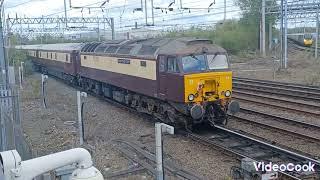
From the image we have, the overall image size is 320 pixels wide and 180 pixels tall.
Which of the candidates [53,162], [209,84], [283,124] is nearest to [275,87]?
[283,124]

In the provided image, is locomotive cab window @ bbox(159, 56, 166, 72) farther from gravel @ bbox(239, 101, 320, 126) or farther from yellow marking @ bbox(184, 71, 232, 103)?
gravel @ bbox(239, 101, 320, 126)

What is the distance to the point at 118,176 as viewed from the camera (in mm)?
9250

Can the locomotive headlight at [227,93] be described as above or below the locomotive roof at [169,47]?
below

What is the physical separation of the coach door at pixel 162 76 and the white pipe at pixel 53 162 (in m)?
8.39

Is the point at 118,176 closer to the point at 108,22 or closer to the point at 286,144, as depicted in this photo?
the point at 286,144

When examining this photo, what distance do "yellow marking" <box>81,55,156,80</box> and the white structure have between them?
358 inches

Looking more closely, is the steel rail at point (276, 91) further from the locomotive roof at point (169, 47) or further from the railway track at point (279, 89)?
the locomotive roof at point (169, 47)

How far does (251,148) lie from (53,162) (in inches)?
287

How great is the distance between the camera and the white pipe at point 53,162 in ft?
15.1

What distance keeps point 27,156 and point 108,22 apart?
39.1m

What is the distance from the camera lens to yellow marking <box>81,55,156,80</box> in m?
14.2

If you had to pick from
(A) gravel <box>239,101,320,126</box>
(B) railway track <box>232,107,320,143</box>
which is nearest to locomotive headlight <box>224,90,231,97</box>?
(B) railway track <box>232,107,320,143</box>

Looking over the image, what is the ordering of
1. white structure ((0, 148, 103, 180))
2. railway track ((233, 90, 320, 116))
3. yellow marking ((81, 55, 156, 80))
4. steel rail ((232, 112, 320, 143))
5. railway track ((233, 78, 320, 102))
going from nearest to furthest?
white structure ((0, 148, 103, 180)), steel rail ((232, 112, 320, 143)), yellow marking ((81, 55, 156, 80)), railway track ((233, 90, 320, 116)), railway track ((233, 78, 320, 102))

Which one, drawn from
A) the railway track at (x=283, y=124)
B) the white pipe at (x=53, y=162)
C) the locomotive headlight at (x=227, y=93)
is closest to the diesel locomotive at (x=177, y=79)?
the locomotive headlight at (x=227, y=93)
